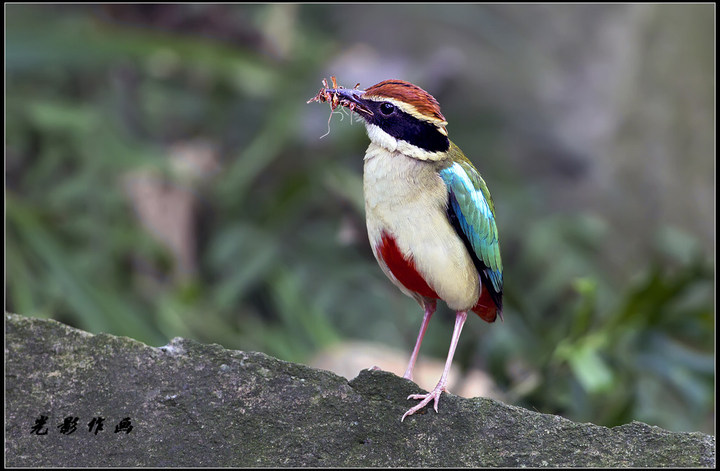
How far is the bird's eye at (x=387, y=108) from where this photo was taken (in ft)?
9.75

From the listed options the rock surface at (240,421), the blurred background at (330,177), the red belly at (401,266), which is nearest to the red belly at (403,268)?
the red belly at (401,266)

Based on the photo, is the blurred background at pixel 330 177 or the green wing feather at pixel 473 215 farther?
the blurred background at pixel 330 177

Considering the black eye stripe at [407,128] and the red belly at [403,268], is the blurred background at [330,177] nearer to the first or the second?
the red belly at [403,268]

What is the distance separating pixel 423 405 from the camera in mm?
2869

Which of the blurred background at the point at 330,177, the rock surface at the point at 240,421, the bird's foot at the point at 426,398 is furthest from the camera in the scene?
the blurred background at the point at 330,177

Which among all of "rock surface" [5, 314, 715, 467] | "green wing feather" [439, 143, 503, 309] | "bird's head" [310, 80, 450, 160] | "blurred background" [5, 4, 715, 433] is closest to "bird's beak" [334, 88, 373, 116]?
"bird's head" [310, 80, 450, 160]

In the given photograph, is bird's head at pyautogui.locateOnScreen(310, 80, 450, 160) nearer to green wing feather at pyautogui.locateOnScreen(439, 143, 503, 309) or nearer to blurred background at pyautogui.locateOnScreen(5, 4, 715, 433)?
green wing feather at pyautogui.locateOnScreen(439, 143, 503, 309)

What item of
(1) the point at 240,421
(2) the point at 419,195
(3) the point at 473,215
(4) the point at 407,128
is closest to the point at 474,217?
(3) the point at 473,215

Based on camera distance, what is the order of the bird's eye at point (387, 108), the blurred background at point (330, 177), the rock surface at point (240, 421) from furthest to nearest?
1. the blurred background at point (330, 177)
2. the bird's eye at point (387, 108)
3. the rock surface at point (240, 421)

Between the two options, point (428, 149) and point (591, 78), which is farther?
point (591, 78)

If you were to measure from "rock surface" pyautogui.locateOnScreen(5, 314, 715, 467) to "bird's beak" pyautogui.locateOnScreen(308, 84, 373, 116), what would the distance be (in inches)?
33.7

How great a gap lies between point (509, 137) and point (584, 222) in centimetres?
142

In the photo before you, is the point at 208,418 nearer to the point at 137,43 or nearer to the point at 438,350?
the point at 438,350

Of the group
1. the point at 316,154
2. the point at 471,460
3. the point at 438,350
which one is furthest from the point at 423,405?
the point at 316,154
